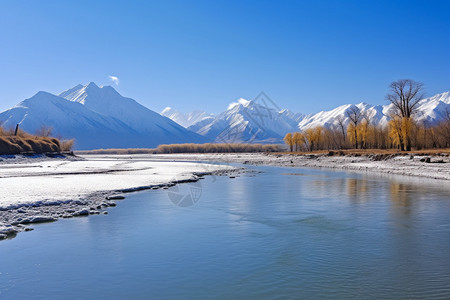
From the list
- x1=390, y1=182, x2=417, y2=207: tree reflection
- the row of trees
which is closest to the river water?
x1=390, y1=182, x2=417, y2=207: tree reflection

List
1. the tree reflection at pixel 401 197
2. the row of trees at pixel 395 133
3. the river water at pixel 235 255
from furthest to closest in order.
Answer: the row of trees at pixel 395 133, the tree reflection at pixel 401 197, the river water at pixel 235 255

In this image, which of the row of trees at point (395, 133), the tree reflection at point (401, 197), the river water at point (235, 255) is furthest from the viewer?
the row of trees at point (395, 133)

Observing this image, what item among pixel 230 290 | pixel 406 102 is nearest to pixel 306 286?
pixel 230 290

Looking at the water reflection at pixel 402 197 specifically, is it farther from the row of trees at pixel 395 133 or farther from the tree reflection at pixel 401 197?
the row of trees at pixel 395 133

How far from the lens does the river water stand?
9.01m

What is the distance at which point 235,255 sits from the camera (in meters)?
11.8

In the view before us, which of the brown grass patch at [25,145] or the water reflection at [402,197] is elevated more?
the brown grass patch at [25,145]

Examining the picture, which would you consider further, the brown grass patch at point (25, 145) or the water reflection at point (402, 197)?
the brown grass patch at point (25, 145)

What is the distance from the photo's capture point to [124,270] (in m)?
10.4

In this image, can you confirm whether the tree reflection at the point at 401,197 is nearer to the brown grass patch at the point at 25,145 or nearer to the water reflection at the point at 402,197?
the water reflection at the point at 402,197

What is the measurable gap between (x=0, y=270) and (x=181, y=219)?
28.0 feet

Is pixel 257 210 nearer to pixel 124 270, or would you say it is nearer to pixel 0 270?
pixel 124 270

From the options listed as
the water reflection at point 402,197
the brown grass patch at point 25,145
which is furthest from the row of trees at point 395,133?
the brown grass patch at point 25,145

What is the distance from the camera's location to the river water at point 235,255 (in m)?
9.01
